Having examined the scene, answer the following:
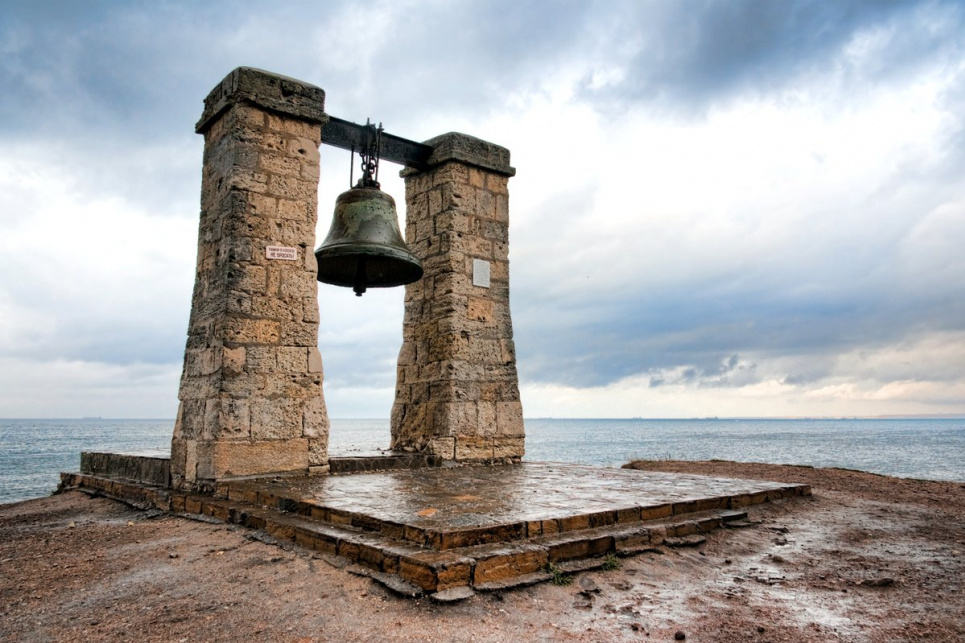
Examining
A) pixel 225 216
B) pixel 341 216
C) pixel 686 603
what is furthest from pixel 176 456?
pixel 686 603

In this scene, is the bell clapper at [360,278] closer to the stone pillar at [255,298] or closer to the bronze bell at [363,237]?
the bronze bell at [363,237]

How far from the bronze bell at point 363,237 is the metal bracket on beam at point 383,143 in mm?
877

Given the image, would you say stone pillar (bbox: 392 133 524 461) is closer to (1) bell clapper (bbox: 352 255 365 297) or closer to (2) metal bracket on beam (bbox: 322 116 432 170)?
(2) metal bracket on beam (bbox: 322 116 432 170)

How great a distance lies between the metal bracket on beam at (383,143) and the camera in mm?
6527

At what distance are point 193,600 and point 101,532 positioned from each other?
82.7 inches

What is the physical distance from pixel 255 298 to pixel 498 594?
359cm

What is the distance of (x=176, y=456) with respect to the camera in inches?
222

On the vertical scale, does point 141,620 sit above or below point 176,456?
below

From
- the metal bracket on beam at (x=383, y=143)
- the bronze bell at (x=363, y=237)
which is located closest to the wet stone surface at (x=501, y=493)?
the bronze bell at (x=363, y=237)

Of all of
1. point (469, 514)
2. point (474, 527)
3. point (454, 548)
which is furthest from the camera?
point (469, 514)

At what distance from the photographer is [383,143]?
23.0 feet

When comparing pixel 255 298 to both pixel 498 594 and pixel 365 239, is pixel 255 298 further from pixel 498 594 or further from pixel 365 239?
pixel 498 594

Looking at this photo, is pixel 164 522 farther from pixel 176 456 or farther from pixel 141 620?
pixel 141 620

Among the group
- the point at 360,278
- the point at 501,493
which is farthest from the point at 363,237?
the point at 501,493
